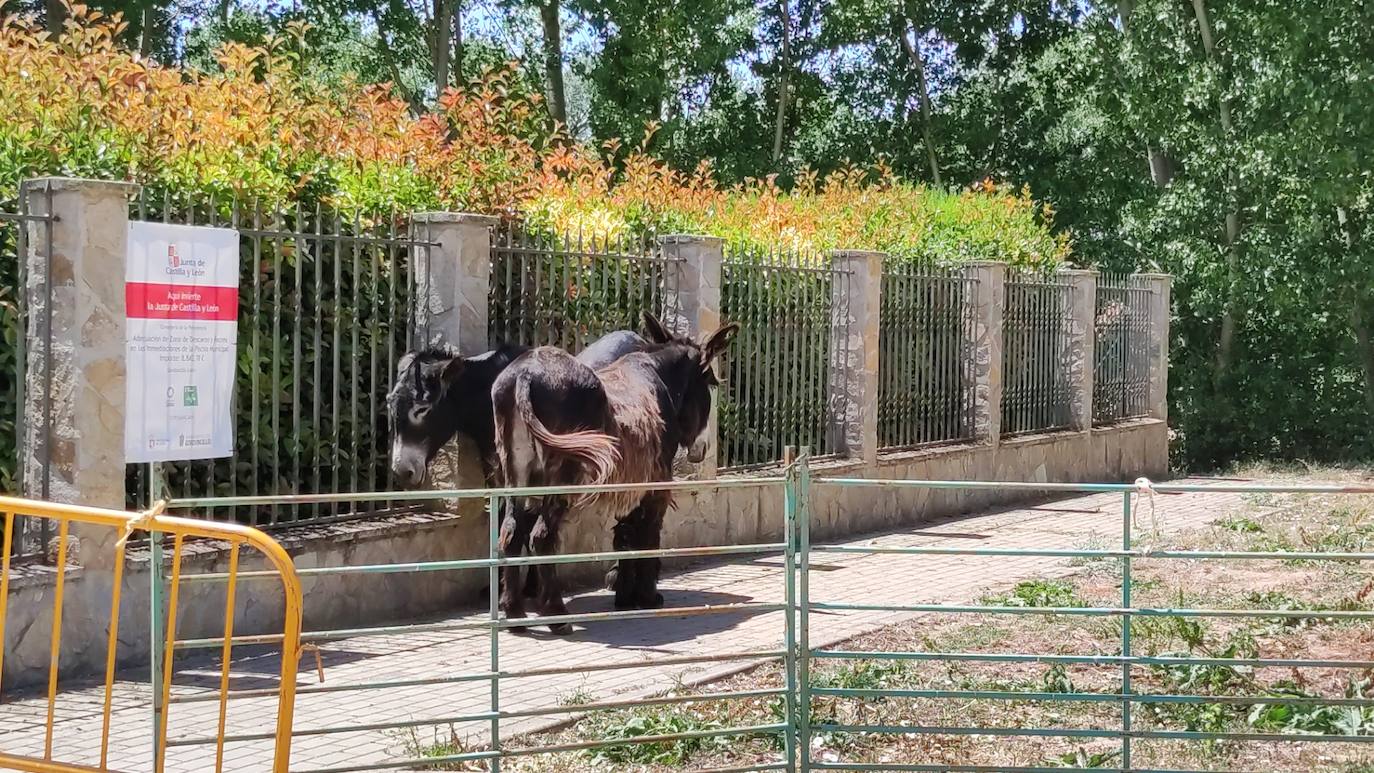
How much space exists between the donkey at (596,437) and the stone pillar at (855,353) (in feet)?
13.8

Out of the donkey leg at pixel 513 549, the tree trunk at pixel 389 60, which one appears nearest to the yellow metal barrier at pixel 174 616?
the donkey leg at pixel 513 549

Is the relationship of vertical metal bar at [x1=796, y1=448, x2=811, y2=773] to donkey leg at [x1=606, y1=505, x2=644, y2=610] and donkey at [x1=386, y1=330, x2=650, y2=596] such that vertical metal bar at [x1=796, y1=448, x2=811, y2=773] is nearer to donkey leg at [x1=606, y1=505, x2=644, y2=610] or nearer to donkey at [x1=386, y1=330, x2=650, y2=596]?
donkey at [x1=386, y1=330, x2=650, y2=596]

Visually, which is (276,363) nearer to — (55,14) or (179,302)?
(179,302)

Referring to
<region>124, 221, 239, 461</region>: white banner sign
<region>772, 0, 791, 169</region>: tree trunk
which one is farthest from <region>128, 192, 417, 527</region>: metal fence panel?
<region>772, 0, 791, 169</region>: tree trunk

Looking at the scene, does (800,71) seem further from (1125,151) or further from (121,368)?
(121,368)

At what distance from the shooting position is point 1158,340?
20.9 meters

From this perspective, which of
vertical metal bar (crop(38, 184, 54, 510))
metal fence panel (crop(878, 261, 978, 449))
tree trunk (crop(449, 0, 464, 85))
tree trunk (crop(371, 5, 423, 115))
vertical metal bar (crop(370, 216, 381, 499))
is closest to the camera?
vertical metal bar (crop(38, 184, 54, 510))

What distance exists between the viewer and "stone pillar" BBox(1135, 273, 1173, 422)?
20812 mm

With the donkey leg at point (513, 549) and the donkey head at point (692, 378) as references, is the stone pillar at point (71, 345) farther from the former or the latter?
the donkey head at point (692, 378)

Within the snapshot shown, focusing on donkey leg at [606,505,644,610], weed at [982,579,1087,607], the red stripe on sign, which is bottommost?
weed at [982,579,1087,607]

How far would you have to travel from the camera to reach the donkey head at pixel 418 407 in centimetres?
941

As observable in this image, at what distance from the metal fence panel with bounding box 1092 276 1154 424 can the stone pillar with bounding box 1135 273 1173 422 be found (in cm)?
6

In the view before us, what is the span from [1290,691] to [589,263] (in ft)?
19.1

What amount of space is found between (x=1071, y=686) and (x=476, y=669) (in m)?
2.97
